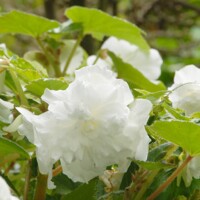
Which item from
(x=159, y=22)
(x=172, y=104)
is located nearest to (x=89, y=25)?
(x=172, y=104)

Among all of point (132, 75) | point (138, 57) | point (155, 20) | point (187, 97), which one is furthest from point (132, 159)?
point (155, 20)

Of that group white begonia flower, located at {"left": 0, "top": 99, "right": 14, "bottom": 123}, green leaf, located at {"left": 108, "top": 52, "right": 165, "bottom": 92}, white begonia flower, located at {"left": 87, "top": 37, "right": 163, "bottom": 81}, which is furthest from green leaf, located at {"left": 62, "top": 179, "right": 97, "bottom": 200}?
white begonia flower, located at {"left": 87, "top": 37, "right": 163, "bottom": 81}

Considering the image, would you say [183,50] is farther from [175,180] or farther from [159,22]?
[175,180]

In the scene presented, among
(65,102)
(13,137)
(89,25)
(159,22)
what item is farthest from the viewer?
(159,22)

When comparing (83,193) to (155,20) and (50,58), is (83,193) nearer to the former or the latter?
(50,58)

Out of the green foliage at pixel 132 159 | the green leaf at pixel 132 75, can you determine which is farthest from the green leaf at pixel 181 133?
the green leaf at pixel 132 75

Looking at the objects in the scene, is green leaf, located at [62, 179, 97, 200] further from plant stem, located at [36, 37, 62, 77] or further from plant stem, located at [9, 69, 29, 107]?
plant stem, located at [36, 37, 62, 77]
